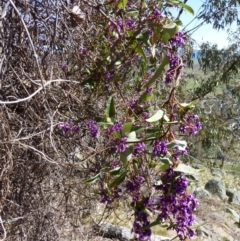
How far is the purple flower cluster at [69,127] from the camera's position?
146cm

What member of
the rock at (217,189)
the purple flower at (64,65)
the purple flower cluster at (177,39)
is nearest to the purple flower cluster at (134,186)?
the purple flower cluster at (177,39)

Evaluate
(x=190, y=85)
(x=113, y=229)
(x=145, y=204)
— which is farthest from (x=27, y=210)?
(x=190, y=85)

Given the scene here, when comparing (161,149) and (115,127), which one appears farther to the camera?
(115,127)

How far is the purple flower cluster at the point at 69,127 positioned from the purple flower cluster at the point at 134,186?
298mm

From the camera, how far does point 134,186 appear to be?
50.9 inches

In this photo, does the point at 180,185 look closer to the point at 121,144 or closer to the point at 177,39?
the point at 121,144

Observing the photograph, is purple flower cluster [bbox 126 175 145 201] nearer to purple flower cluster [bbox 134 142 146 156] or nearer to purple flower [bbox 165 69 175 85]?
purple flower cluster [bbox 134 142 146 156]

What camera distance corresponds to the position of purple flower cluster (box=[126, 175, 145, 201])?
128 centimetres

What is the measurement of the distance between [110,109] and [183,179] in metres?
0.31

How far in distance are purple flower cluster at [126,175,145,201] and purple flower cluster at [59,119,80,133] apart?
0.98ft

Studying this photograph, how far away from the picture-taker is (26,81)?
1.45m

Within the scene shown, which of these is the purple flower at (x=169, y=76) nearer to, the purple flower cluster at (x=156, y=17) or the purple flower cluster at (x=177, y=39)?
the purple flower cluster at (x=177, y=39)

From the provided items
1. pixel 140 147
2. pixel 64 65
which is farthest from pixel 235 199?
pixel 140 147

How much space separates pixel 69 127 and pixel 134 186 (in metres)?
0.32
